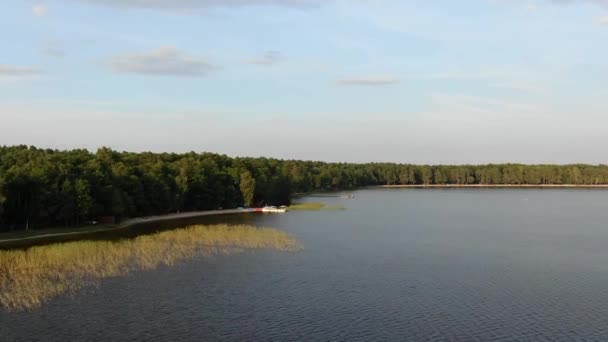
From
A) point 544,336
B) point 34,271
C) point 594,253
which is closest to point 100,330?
point 34,271

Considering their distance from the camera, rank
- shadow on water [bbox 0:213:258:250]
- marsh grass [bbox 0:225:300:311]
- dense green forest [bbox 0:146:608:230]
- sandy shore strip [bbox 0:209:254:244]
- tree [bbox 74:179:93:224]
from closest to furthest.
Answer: marsh grass [bbox 0:225:300:311] < shadow on water [bbox 0:213:258:250] < sandy shore strip [bbox 0:209:254:244] < dense green forest [bbox 0:146:608:230] < tree [bbox 74:179:93:224]

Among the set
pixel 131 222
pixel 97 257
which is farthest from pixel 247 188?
pixel 97 257

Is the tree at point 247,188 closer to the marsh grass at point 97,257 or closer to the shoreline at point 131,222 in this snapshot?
the shoreline at point 131,222

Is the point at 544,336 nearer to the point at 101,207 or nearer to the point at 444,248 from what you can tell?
the point at 444,248

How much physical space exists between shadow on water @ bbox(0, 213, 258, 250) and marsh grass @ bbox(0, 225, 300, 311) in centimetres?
Answer: 796

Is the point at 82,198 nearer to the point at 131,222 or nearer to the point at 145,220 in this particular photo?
the point at 131,222

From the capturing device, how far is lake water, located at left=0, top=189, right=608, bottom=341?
3825cm

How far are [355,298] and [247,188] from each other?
105230 mm

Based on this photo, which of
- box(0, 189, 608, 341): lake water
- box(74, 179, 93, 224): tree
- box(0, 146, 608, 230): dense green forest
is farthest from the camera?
box(74, 179, 93, 224): tree

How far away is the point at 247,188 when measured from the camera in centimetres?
15062

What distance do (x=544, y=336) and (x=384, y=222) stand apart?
74.4 m

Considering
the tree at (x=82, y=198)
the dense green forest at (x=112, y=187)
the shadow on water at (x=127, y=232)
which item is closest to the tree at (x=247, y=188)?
the dense green forest at (x=112, y=187)

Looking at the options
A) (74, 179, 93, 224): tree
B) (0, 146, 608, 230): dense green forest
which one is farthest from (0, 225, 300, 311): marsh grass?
(0, 146, 608, 230): dense green forest

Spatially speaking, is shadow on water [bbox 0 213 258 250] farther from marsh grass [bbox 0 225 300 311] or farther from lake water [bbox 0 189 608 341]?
lake water [bbox 0 189 608 341]
